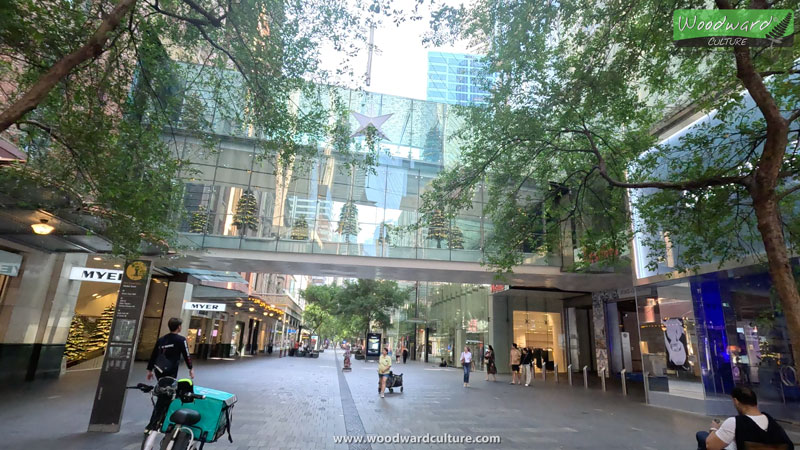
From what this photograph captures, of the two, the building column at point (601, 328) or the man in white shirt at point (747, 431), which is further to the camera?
the building column at point (601, 328)

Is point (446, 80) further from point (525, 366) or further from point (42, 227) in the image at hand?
point (42, 227)

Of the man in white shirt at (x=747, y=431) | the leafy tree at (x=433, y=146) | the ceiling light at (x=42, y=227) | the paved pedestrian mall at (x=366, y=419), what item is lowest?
the paved pedestrian mall at (x=366, y=419)

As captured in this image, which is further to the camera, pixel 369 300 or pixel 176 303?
pixel 369 300

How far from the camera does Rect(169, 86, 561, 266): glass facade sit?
16.6 metres

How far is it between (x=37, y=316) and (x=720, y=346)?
1981 cm

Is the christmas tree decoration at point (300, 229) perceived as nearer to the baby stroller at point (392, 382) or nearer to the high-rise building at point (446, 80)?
the baby stroller at point (392, 382)

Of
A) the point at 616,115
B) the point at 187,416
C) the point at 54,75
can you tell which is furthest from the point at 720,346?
the point at 54,75

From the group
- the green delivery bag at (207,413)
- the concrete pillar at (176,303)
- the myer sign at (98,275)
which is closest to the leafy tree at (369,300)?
the concrete pillar at (176,303)

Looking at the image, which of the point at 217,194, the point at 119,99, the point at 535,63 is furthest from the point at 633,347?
the point at 119,99

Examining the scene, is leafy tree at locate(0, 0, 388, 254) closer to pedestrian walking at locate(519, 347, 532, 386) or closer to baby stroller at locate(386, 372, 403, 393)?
baby stroller at locate(386, 372, 403, 393)

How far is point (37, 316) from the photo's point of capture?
507 inches

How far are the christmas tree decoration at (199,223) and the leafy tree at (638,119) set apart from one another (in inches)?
377

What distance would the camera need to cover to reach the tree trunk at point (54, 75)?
440 centimetres

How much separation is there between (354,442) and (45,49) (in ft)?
24.2
